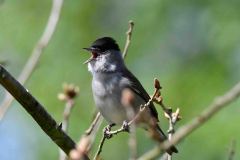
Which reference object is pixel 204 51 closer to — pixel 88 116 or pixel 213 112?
pixel 88 116

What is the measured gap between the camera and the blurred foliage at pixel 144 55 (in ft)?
28.5

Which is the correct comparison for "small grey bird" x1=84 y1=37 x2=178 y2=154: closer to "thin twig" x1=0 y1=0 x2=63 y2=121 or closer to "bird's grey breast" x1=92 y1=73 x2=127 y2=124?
"bird's grey breast" x1=92 y1=73 x2=127 y2=124

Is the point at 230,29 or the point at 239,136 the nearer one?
the point at 239,136

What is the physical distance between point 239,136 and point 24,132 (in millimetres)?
3056

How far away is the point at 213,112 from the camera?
75.9 inches

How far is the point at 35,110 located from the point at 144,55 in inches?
289

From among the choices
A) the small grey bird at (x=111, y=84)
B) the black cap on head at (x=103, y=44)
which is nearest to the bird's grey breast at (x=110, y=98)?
the small grey bird at (x=111, y=84)

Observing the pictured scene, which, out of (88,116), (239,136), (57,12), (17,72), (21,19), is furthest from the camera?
(21,19)

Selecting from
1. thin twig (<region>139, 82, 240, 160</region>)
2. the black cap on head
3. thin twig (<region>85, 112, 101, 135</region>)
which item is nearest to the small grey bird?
the black cap on head

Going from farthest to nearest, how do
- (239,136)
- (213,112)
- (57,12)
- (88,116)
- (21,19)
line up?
(21,19) < (88,116) < (239,136) < (57,12) < (213,112)

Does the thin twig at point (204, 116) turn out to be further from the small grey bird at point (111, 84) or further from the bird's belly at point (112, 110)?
the bird's belly at point (112, 110)

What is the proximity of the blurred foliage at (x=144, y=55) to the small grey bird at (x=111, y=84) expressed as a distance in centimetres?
237

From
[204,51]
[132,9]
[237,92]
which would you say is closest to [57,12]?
[237,92]

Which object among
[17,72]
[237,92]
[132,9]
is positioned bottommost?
[132,9]
